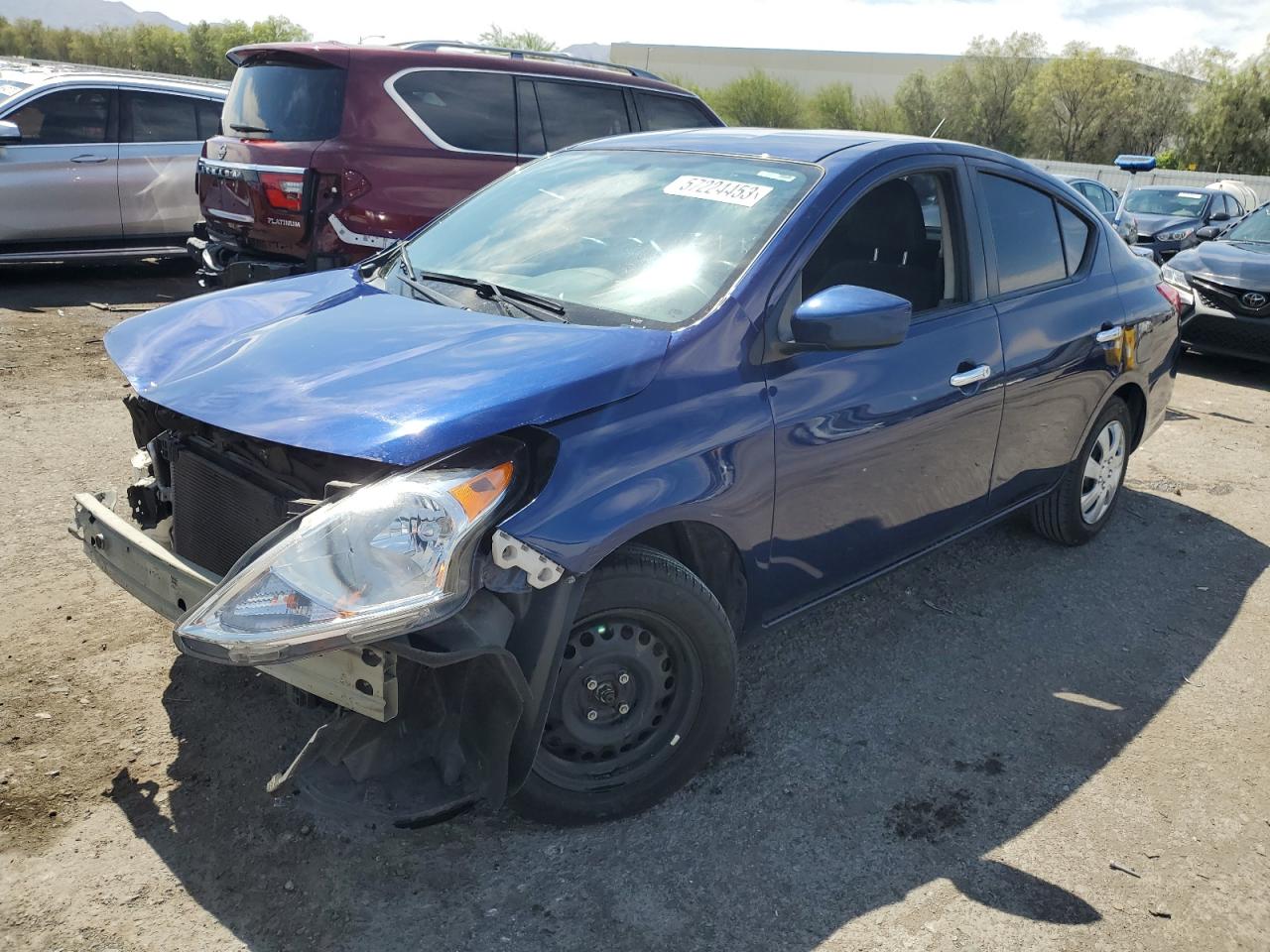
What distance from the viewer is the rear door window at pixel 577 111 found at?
8023 millimetres

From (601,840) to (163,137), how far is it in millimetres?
9394

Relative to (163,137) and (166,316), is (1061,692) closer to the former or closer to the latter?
(166,316)

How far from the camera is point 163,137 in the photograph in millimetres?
10055

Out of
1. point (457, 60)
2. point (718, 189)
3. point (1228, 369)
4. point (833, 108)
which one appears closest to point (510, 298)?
point (718, 189)

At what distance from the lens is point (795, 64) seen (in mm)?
79125

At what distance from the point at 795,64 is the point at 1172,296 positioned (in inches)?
3153

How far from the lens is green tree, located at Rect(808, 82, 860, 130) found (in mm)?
56344

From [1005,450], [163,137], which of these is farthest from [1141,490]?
[163,137]

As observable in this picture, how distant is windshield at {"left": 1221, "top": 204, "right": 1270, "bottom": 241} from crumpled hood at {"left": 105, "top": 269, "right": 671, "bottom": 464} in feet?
31.4

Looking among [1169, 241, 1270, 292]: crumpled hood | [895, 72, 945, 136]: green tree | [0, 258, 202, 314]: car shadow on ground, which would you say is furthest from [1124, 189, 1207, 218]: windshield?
[895, 72, 945, 136]: green tree

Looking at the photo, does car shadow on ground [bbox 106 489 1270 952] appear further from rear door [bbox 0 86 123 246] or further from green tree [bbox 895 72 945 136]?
green tree [bbox 895 72 945 136]

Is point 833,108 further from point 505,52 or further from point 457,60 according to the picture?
point 457,60

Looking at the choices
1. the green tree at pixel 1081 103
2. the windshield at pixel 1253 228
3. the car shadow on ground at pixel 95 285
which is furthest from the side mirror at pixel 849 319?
the green tree at pixel 1081 103

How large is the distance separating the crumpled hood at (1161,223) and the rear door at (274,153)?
12.3 meters
